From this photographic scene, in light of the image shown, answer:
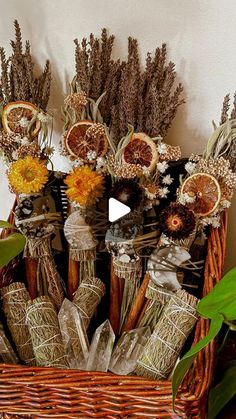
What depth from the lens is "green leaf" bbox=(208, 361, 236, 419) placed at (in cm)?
107

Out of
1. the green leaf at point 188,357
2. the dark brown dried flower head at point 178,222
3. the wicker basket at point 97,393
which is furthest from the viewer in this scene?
the dark brown dried flower head at point 178,222

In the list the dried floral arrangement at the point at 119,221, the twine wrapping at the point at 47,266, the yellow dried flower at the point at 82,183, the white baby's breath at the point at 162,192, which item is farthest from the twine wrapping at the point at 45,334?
the white baby's breath at the point at 162,192

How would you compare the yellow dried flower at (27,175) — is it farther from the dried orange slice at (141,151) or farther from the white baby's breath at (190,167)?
the white baby's breath at (190,167)

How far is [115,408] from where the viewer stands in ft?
3.15

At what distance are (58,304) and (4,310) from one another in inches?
5.1

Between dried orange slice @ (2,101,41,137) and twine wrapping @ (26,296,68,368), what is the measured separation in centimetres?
39

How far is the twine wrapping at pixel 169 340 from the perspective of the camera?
3.38 feet

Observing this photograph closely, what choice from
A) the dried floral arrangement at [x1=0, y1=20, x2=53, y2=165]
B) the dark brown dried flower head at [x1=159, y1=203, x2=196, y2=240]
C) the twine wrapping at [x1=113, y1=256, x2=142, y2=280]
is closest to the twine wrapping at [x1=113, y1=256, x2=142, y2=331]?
the twine wrapping at [x1=113, y1=256, x2=142, y2=280]

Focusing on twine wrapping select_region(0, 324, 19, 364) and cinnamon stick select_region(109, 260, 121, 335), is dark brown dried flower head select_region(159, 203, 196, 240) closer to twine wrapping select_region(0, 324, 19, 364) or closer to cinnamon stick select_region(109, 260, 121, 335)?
cinnamon stick select_region(109, 260, 121, 335)

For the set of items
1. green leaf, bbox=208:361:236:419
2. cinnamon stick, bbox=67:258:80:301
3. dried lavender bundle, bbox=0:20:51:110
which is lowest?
green leaf, bbox=208:361:236:419

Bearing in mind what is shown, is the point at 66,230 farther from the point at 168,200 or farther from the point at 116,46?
the point at 116,46

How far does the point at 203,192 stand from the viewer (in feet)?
3.62

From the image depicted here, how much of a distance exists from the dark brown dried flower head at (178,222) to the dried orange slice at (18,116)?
14.9 inches

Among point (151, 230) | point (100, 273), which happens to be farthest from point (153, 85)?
point (100, 273)
